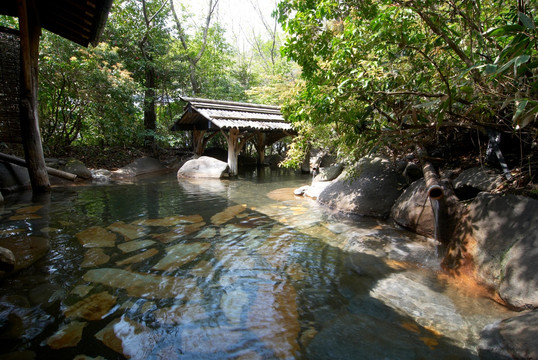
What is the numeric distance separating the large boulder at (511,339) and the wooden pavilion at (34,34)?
6.45m

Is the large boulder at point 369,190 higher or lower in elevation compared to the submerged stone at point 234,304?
higher

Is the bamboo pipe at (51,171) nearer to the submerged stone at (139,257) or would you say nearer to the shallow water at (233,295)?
the shallow water at (233,295)

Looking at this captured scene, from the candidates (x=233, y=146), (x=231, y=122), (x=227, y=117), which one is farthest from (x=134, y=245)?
(x=233, y=146)

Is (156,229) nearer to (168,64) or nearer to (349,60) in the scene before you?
(349,60)

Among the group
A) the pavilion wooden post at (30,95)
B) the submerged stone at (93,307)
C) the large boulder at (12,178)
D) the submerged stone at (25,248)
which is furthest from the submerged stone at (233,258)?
the large boulder at (12,178)

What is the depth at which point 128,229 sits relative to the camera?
4324mm

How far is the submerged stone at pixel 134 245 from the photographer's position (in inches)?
139

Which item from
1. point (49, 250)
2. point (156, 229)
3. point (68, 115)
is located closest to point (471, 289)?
point (156, 229)

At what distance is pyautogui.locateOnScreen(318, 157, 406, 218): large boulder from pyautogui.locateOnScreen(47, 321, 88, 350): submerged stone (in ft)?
14.8

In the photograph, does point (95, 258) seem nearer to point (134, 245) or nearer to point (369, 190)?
point (134, 245)

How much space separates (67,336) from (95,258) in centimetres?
141

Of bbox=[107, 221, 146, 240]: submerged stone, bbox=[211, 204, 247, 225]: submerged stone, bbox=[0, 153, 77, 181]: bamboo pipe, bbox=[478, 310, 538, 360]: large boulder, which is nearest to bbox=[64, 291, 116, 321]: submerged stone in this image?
bbox=[107, 221, 146, 240]: submerged stone

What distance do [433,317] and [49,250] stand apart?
4.07 m

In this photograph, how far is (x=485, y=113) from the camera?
11.2 ft
